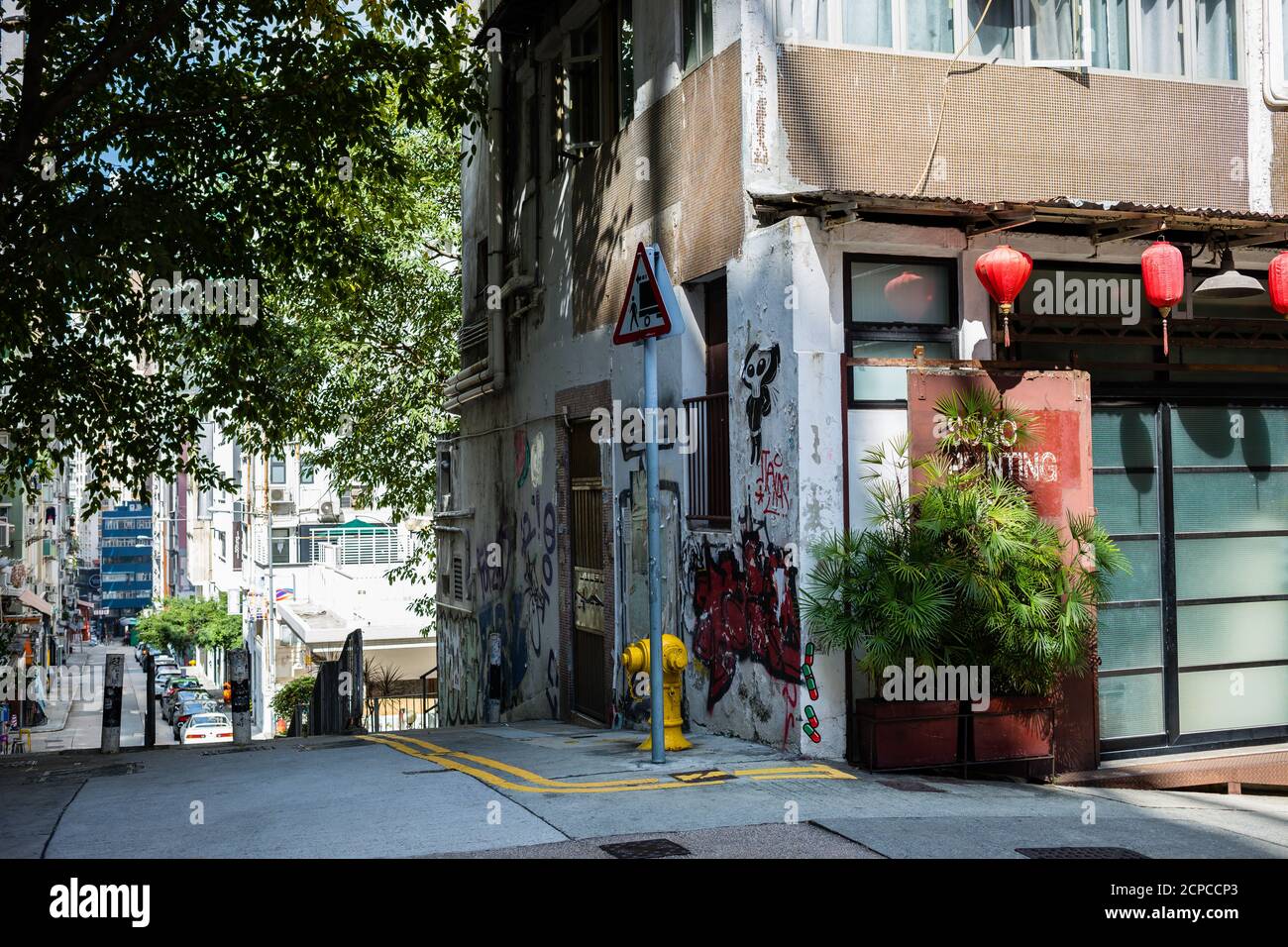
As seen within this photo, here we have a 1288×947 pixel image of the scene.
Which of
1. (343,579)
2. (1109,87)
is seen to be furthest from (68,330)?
(343,579)

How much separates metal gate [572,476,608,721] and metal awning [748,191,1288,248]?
4.83 m

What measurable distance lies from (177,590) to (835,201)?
11254 centimetres

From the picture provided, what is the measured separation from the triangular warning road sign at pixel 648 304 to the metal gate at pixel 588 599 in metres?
4.63

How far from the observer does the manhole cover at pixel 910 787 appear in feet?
24.0

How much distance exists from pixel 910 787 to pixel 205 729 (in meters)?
32.9

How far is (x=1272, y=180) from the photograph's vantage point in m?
10.3

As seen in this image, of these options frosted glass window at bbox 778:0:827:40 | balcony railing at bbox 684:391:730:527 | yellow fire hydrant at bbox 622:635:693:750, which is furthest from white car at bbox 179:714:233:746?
frosted glass window at bbox 778:0:827:40

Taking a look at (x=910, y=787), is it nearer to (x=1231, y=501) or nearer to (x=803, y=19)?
(x=1231, y=501)

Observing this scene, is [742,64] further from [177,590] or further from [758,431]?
[177,590]

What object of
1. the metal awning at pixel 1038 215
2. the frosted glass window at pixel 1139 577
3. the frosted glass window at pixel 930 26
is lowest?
the frosted glass window at pixel 1139 577

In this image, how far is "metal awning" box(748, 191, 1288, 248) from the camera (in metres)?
7.98

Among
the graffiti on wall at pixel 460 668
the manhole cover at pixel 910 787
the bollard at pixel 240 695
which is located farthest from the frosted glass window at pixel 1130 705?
the graffiti on wall at pixel 460 668

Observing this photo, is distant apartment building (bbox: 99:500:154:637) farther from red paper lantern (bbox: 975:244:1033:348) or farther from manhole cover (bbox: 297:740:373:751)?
red paper lantern (bbox: 975:244:1033:348)

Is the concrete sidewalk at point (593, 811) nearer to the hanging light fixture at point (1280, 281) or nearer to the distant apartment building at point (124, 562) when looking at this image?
the hanging light fixture at point (1280, 281)
